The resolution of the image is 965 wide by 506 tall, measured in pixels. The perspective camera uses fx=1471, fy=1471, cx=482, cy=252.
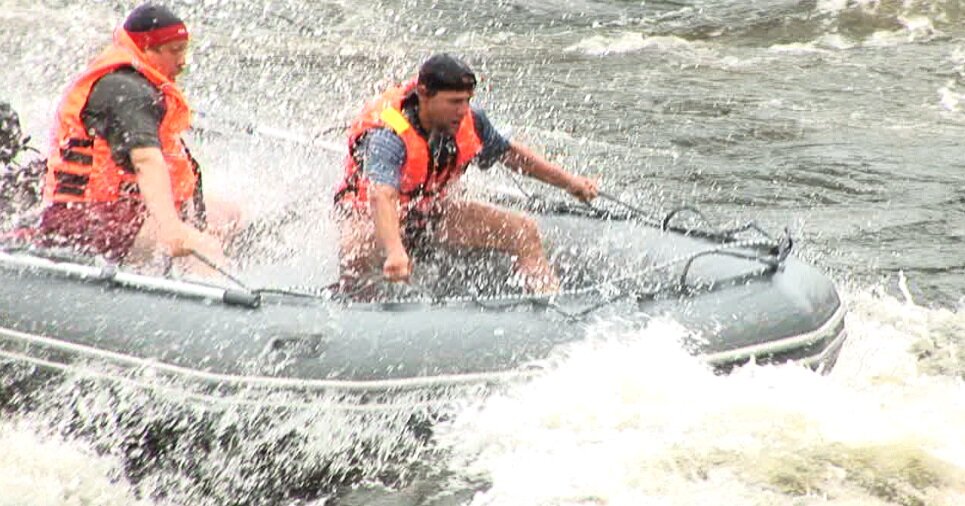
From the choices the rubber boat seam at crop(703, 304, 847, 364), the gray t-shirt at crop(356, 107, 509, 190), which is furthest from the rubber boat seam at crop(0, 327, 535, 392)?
the gray t-shirt at crop(356, 107, 509, 190)

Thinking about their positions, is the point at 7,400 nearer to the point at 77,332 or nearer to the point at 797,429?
the point at 77,332

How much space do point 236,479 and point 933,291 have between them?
160 inches

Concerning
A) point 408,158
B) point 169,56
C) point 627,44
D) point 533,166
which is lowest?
point 627,44

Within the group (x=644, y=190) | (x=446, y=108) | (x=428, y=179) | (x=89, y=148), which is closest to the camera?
(x=89, y=148)

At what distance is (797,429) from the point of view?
5047mm

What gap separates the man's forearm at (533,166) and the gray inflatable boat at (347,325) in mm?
777

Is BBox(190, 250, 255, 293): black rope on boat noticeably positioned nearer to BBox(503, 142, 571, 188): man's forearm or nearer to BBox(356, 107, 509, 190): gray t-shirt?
BBox(356, 107, 509, 190): gray t-shirt

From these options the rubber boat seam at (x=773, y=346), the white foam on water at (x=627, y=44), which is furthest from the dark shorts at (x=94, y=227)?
the white foam on water at (x=627, y=44)

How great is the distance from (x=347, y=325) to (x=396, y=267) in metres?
0.27

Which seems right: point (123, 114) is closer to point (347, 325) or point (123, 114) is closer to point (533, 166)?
point (347, 325)

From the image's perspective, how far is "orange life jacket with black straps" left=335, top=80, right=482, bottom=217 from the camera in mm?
5648

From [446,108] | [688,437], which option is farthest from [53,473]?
[688,437]

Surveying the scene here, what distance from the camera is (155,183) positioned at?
207 inches

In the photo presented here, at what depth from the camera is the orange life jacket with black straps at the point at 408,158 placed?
222 inches
